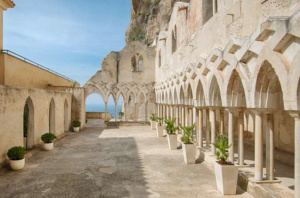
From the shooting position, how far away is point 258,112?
6.43 meters

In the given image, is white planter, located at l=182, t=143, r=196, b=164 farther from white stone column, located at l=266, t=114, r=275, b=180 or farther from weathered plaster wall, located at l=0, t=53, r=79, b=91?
weathered plaster wall, located at l=0, t=53, r=79, b=91

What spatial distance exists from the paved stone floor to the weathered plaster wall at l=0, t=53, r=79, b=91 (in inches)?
223

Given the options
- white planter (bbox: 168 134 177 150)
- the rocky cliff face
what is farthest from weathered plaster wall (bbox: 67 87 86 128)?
the rocky cliff face

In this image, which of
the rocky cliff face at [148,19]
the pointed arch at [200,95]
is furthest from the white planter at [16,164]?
the rocky cliff face at [148,19]

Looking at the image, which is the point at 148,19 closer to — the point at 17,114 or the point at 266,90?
the point at 17,114

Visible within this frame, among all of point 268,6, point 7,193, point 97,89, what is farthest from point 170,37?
point 7,193

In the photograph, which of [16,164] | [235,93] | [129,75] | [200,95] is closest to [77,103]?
[129,75]

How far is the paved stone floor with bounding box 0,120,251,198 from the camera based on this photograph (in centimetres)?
686

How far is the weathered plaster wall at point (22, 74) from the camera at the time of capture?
1411 centimetres

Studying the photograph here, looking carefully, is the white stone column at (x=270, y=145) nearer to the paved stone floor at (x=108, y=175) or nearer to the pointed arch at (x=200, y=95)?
the paved stone floor at (x=108, y=175)

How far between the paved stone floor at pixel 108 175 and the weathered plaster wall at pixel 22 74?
5.66 m

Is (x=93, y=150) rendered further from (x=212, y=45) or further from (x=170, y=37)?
(x=170, y=37)

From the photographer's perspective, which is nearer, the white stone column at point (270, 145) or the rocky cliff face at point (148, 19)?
the white stone column at point (270, 145)

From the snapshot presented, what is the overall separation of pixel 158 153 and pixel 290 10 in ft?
28.1
